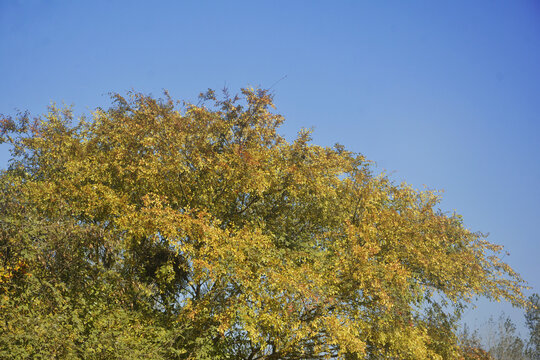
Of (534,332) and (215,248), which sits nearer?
(215,248)

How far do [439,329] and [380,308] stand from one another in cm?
515

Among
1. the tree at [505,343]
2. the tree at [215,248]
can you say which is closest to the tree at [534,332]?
the tree at [505,343]

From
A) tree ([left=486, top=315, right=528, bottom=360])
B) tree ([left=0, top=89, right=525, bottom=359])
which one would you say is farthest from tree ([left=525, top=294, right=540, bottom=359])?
tree ([left=0, top=89, right=525, bottom=359])

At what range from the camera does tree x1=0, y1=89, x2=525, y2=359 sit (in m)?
14.5

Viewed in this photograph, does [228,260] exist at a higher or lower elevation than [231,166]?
lower

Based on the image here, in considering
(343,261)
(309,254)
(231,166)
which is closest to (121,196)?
(231,166)

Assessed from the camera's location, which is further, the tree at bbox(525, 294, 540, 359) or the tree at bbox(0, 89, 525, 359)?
the tree at bbox(525, 294, 540, 359)

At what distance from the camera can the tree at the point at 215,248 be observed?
1452cm

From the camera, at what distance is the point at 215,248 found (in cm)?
1544

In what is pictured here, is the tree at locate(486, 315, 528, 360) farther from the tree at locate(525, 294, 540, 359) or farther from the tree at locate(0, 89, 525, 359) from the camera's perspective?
the tree at locate(0, 89, 525, 359)

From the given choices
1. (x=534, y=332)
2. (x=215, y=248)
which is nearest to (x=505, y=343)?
(x=534, y=332)

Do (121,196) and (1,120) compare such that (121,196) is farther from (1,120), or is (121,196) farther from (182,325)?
(1,120)

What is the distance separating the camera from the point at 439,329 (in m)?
20.2

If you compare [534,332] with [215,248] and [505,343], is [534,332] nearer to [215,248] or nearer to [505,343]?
[505,343]
